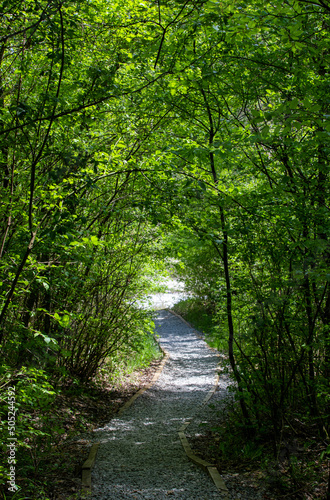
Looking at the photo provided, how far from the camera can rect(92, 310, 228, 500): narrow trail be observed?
3371 millimetres

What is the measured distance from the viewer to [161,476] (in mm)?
3680

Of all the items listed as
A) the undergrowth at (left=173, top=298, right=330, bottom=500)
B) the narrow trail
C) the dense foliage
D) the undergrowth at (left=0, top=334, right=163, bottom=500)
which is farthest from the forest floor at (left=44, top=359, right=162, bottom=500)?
the undergrowth at (left=173, top=298, right=330, bottom=500)

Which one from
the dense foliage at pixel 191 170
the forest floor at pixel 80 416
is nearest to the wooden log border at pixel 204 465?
the dense foliage at pixel 191 170

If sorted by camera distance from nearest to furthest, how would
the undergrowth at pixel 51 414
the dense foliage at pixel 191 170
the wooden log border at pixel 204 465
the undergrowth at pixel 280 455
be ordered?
the undergrowth at pixel 51 414
the dense foliage at pixel 191 170
the undergrowth at pixel 280 455
the wooden log border at pixel 204 465

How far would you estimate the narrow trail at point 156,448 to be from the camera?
11.1ft

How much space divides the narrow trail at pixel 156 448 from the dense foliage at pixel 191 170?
0.93 meters

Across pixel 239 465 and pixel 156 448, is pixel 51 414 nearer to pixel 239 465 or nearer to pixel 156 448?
pixel 156 448

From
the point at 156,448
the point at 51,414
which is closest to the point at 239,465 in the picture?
the point at 156,448

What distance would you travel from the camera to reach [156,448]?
446 cm

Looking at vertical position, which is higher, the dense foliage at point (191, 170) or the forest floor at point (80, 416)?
the dense foliage at point (191, 170)

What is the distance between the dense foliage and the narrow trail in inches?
36.6

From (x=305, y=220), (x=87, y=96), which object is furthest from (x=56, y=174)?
(x=305, y=220)

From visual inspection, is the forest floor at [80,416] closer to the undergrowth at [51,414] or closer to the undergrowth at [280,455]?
the undergrowth at [51,414]

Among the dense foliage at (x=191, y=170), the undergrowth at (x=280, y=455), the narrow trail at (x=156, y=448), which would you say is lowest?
the narrow trail at (x=156, y=448)
